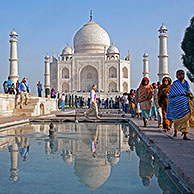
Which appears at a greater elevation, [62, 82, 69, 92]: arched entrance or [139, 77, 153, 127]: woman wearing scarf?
[62, 82, 69, 92]: arched entrance

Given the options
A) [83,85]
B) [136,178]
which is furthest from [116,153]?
[83,85]

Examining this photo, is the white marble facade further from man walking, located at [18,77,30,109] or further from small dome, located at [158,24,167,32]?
man walking, located at [18,77,30,109]

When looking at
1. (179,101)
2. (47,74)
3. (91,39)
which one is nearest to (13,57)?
(47,74)

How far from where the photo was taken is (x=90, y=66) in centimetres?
4016

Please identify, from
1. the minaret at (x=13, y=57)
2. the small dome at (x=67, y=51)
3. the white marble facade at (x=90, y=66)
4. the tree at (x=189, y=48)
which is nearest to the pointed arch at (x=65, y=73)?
the white marble facade at (x=90, y=66)

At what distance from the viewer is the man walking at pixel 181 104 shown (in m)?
4.36

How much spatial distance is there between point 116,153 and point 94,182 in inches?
49.2

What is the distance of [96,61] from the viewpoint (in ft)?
127

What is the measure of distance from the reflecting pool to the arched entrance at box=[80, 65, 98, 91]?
36.6 m

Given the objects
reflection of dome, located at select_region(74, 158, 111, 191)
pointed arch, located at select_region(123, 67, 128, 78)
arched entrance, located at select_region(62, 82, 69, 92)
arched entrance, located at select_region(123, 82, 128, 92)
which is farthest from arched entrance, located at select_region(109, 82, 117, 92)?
reflection of dome, located at select_region(74, 158, 111, 191)

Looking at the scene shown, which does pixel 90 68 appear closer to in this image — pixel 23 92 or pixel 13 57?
pixel 13 57

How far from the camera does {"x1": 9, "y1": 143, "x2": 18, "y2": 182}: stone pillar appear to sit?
2455 mm

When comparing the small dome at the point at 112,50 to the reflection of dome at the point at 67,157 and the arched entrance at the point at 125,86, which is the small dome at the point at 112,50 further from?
the reflection of dome at the point at 67,157

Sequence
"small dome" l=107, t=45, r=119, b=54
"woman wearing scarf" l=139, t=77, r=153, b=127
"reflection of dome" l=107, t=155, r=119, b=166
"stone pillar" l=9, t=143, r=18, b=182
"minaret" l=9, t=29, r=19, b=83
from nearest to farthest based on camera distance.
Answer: "stone pillar" l=9, t=143, r=18, b=182 → "reflection of dome" l=107, t=155, r=119, b=166 → "woman wearing scarf" l=139, t=77, r=153, b=127 → "minaret" l=9, t=29, r=19, b=83 → "small dome" l=107, t=45, r=119, b=54
